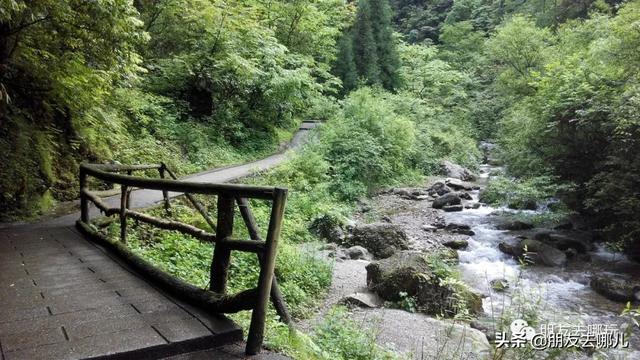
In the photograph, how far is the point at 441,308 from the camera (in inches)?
314

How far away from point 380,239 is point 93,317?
365 inches

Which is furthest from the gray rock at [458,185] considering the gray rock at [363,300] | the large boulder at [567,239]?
the gray rock at [363,300]

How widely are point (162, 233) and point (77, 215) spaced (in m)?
2.06

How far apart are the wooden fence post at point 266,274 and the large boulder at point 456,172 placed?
23.3 meters

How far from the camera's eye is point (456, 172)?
84.0 ft

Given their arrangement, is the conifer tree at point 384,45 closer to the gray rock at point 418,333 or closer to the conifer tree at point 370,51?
the conifer tree at point 370,51

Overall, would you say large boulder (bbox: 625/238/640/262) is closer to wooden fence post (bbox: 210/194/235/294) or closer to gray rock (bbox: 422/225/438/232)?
gray rock (bbox: 422/225/438/232)

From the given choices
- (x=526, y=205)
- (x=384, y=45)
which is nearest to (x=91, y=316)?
(x=526, y=205)

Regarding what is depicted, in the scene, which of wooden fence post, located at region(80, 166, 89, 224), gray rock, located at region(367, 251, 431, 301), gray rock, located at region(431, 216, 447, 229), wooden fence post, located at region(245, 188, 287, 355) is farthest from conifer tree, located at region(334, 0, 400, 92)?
wooden fence post, located at region(245, 188, 287, 355)

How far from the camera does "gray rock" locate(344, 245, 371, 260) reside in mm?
11312

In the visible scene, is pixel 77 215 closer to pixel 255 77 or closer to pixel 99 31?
pixel 99 31

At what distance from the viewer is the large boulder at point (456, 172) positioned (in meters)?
25.3

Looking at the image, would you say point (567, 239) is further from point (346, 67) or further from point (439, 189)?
point (346, 67)

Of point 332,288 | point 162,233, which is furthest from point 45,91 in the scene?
point 332,288
